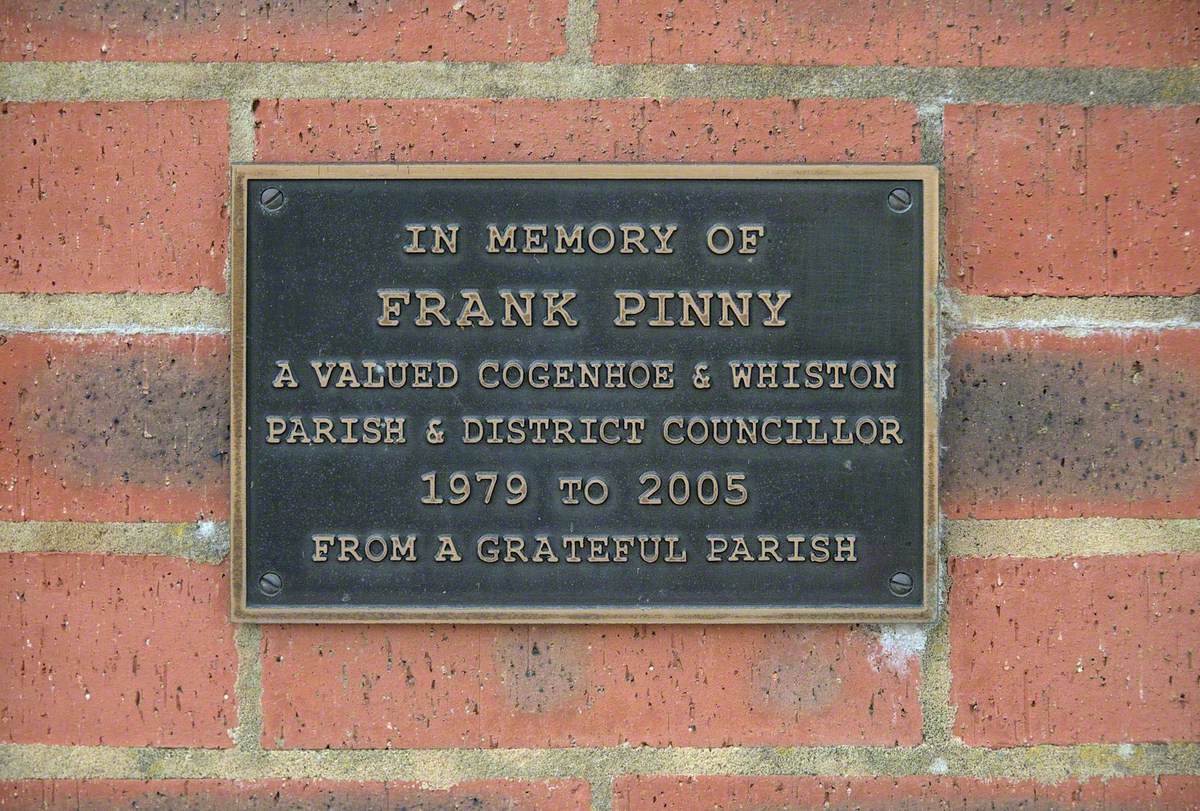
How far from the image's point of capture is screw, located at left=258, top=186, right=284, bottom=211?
1.49 meters

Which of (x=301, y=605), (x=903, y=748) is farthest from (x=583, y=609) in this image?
(x=903, y=748)

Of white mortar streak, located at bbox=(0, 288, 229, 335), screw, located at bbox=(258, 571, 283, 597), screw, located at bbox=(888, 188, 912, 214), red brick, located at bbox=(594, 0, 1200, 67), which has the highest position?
red brick, located at bbox=(594, 0, 1200, 67)

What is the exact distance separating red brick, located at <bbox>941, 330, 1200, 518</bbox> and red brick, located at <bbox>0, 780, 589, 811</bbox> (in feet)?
2.75

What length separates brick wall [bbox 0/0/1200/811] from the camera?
1530mm

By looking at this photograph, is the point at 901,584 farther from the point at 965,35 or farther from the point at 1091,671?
the point at 965,35

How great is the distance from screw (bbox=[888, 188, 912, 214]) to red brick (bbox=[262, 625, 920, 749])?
68cm

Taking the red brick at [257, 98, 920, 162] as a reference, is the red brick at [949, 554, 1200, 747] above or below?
below

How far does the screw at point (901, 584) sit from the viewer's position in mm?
1495

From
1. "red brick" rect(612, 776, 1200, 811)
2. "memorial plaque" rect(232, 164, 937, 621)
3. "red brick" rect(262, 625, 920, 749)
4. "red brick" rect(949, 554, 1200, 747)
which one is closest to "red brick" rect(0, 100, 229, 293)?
"memorial plaque" rect(232, 164, 937, 621)

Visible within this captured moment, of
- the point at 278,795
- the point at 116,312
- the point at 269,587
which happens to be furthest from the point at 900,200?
the point at 278,795

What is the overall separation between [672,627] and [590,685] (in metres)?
0.16

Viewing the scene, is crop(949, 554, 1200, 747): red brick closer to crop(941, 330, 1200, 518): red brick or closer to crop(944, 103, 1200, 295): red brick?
crop(941, 330, 1200, 518): red brick

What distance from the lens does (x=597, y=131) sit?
153cm

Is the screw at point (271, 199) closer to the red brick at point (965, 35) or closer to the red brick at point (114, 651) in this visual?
the red brick at point (114, 651)
